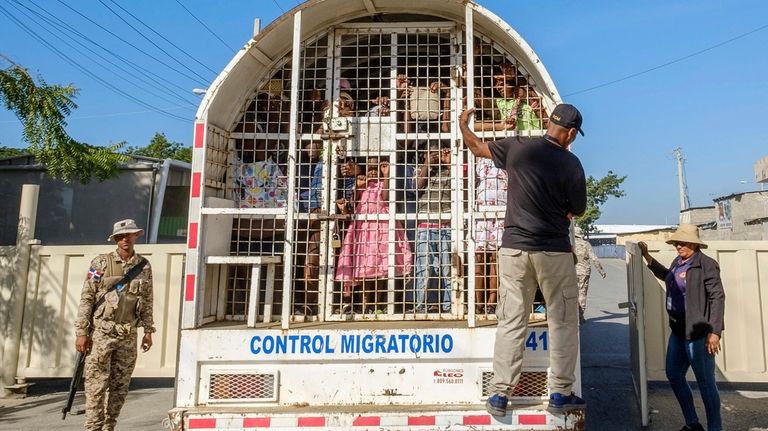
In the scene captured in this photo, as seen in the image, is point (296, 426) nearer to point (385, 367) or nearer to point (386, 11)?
point (385, 367)

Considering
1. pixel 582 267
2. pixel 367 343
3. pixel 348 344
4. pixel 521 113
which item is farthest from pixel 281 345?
pixel 582 267

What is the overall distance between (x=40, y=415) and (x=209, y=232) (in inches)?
121

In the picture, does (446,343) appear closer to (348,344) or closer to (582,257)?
(348,344)

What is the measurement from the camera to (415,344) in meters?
3.27

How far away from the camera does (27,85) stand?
19.9ft

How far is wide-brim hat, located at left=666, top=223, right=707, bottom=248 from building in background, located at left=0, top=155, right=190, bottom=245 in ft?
24.5

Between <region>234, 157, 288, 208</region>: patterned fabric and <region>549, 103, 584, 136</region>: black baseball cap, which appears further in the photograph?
<region>234, 157, 288, 208</region>: patterned fabric

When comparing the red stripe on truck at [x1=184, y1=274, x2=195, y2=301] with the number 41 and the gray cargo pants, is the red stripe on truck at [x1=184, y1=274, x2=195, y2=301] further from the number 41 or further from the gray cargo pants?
the number 41

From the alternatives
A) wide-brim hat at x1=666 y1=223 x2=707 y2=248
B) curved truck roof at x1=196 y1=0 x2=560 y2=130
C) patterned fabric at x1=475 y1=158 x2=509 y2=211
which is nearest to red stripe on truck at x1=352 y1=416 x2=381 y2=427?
patterned fabric at x1=475 y1=158 x2=509 y2=211

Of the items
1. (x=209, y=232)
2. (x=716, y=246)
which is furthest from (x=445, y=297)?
(x=716, y=246)

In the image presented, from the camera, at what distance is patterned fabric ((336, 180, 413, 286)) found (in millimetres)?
4188

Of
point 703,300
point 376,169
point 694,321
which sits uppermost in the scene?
point 376,169

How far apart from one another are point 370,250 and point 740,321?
3.76 meters

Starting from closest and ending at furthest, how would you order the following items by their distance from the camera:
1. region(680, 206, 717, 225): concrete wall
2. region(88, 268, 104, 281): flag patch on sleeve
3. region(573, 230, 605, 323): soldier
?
region(88, 268, 104, 281): flag patch on sleeve < region(573, 230, 605, 323): soldier < region(680, 206, 717, 225): concrete wall
